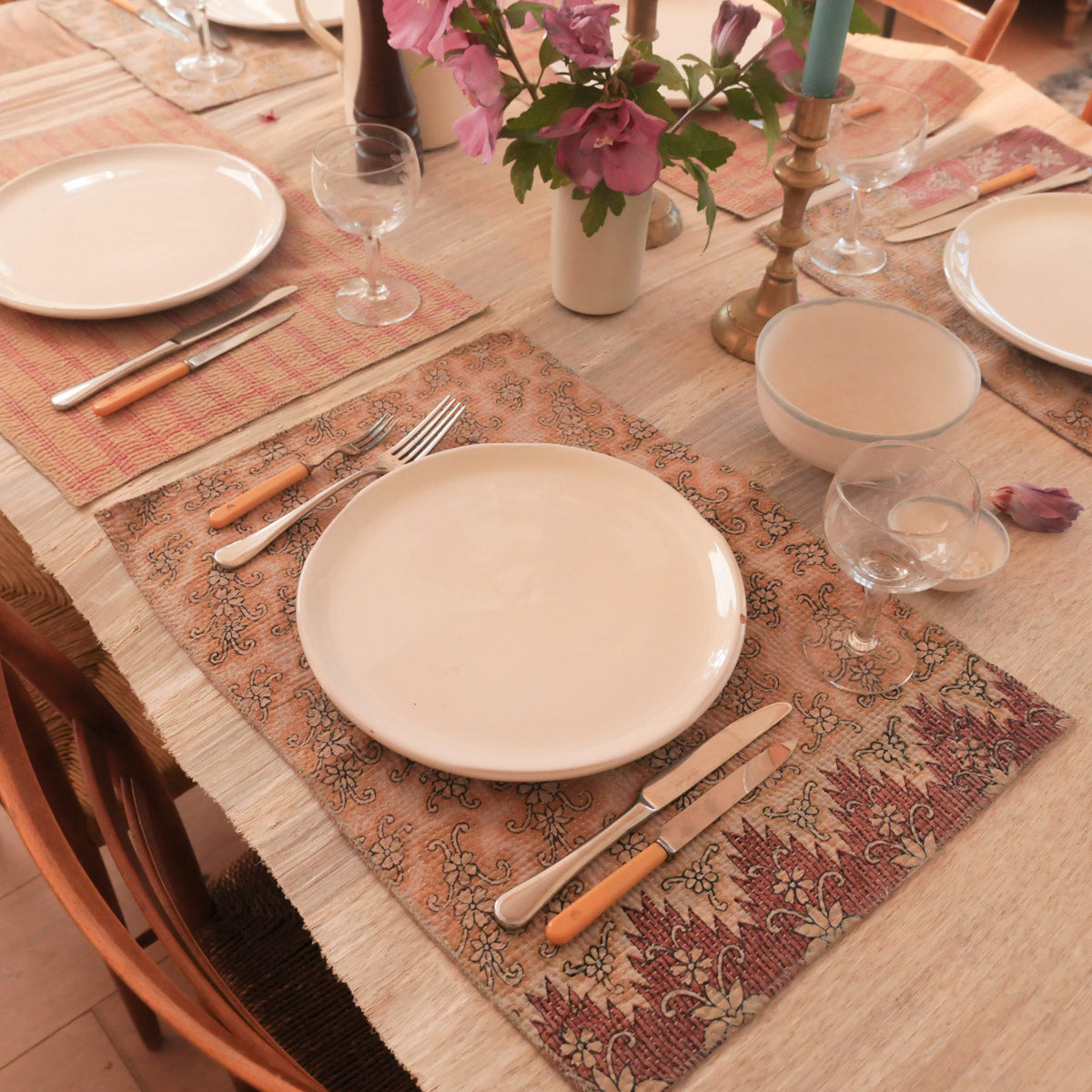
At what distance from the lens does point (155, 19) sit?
54.4 inches

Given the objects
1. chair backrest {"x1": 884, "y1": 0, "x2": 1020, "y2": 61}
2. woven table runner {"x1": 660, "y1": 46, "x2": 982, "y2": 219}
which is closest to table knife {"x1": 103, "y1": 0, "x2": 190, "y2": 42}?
woven table runner {"x1": 660, "y1": 46, "x2": 982, "y2": 219}

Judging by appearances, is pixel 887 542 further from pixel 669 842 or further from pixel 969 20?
pixel 969 20

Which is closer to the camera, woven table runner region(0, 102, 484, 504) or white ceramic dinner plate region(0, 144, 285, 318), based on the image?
woven table runner region(0, 102, 484, 504)

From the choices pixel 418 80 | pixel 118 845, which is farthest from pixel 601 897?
pixel 418 80

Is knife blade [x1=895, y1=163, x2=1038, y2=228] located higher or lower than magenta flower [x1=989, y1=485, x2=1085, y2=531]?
higher

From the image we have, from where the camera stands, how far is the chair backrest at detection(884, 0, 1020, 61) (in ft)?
4.72

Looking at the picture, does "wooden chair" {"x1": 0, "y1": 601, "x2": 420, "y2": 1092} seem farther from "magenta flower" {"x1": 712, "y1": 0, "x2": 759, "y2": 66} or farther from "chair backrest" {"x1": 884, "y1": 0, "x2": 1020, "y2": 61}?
"chair backrest" {"x1": 884, "y1": 0, "x2": 1020, "y2": 61}

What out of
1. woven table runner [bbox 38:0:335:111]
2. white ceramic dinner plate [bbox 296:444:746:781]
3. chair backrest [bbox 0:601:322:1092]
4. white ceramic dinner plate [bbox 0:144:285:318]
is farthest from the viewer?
woven table runner [bbox 38:0:335:111]

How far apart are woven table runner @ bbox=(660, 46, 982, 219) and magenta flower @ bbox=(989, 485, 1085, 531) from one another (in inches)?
17.7

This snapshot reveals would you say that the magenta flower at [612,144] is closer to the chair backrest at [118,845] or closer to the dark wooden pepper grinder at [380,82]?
the dark wooden pepper grinder at [380,82]

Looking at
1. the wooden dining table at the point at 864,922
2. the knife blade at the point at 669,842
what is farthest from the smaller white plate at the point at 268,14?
the knife blade at the point at 669,842

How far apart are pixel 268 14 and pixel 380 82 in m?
0.42

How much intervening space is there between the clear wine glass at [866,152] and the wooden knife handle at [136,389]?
2.10 feet

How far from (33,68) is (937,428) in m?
1.23
